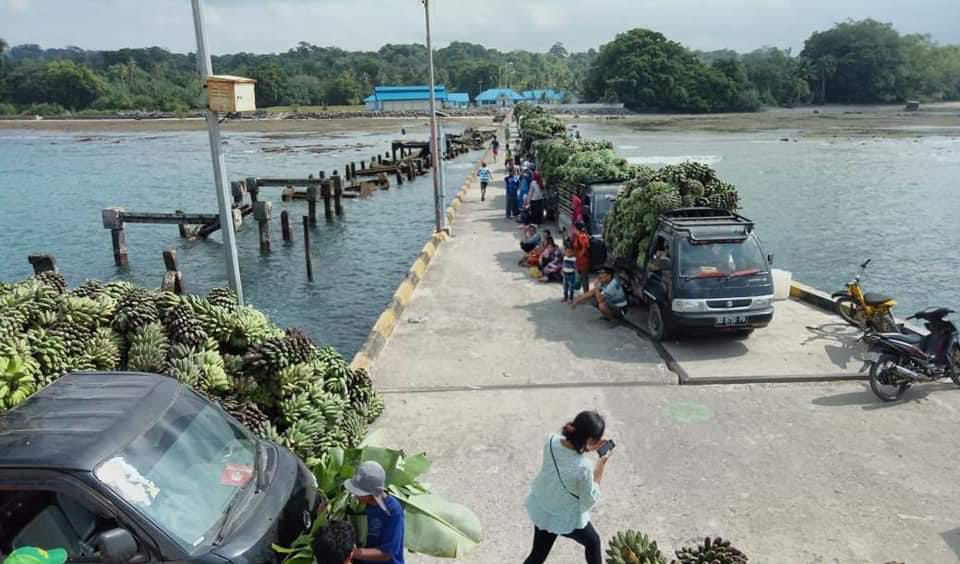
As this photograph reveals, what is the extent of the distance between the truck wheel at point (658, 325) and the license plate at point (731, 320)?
0.77 m

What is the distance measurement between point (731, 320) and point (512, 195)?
14.5m

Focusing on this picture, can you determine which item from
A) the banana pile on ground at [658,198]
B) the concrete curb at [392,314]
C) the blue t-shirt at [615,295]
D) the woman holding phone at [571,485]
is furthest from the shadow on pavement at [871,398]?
the concrete curb at [392,314]

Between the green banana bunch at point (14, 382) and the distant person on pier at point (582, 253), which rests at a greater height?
the green banana bunch at point (14, 382)

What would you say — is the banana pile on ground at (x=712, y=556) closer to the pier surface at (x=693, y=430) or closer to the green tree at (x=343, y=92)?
the pier surface at (x=693, y=430)

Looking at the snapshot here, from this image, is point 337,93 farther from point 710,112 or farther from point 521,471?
point 521,471

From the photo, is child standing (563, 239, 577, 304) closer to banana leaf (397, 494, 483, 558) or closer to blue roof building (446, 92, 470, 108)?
banana leaf (397, 494, 483, 558)

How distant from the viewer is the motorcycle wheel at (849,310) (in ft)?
39.7

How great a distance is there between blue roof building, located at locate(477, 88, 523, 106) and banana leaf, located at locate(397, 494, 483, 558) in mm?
152071

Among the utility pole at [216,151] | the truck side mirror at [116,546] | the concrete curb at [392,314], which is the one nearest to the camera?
the truck side mirror at [116,546]

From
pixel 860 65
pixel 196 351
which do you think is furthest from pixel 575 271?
pixel 860 65

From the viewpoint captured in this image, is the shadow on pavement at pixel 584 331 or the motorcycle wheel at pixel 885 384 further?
the shadow on pavement at pixel 584 331

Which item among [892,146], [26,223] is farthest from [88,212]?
[892,146]

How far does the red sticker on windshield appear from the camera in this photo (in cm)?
462

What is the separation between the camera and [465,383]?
34.2 ft
